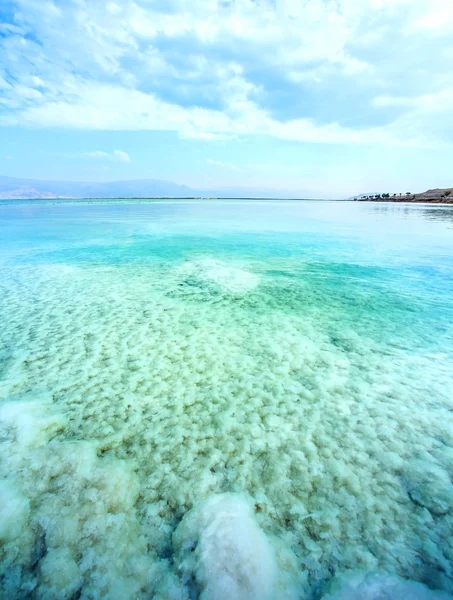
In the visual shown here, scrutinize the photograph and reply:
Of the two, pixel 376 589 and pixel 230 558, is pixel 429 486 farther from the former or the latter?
pixel 230 558

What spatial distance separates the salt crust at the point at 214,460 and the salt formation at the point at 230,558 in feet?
0.05

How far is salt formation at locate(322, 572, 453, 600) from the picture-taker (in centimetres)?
234

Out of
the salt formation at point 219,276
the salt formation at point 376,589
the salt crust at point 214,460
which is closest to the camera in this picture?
the salt formation at point 376,589

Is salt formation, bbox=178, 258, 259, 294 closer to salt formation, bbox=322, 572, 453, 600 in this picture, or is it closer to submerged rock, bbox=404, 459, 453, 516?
submerged rock, bbox=404, 459, 453, 516

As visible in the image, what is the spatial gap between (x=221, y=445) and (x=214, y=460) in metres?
0.24

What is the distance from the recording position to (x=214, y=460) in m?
3.57

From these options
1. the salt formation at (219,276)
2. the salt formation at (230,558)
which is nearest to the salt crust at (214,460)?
the salt formation at (230,558)

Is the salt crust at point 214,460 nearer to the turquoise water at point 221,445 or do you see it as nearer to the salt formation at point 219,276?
the turquoise water at point 221,445

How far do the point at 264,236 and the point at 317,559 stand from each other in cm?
2092

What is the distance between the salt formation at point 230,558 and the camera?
93.3 inches

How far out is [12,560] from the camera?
2.53m

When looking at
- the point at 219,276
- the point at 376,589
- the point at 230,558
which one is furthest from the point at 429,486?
the point at 219,276

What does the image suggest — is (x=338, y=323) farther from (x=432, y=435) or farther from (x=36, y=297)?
(x=36, y=297)

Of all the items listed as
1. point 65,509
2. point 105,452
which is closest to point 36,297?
point 105,452
